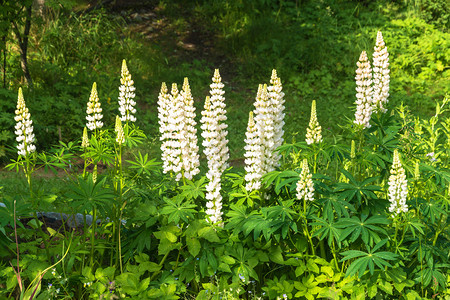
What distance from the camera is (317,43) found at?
1127 centimetres

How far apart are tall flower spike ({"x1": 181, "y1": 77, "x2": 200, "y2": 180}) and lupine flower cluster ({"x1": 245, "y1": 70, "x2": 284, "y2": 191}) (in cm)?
42

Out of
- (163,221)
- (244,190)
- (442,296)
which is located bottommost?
(442,296)

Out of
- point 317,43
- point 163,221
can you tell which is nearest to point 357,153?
point 163,221

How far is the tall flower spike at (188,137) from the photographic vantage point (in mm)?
3693

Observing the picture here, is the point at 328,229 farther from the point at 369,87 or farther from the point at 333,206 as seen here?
the point at 369,87

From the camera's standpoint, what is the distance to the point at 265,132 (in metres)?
3.64

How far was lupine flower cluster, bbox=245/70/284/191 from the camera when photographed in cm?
359

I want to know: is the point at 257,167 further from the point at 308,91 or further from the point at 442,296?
the point at 308,91

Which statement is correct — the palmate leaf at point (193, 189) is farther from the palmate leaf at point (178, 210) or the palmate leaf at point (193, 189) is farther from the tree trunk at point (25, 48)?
the tree trunk at point (25, 48)

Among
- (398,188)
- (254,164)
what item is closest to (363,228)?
(398,188)

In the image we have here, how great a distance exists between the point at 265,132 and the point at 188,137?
584mm

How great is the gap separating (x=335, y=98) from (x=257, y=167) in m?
6.90

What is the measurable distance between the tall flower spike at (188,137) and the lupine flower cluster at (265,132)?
1.37 feet

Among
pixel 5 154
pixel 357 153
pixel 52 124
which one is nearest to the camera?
pixel 357 153
